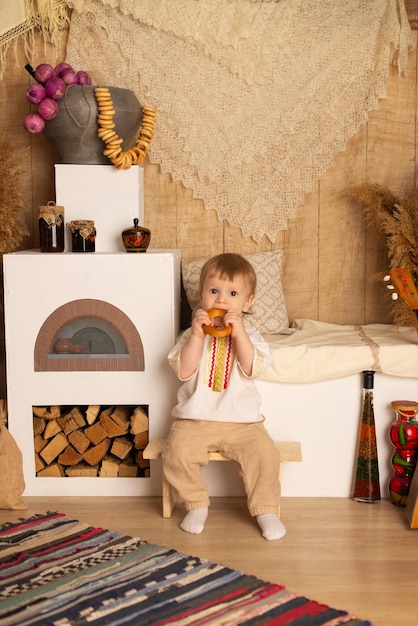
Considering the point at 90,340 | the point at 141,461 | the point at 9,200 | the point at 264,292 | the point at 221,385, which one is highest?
the point at 9,200

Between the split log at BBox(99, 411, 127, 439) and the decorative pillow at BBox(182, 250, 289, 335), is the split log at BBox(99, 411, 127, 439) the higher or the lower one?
the lower one

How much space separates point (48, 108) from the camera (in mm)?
2691

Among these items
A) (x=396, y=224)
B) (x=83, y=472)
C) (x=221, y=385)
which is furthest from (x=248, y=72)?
(x=83, y=472)

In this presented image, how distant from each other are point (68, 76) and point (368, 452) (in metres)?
1.63

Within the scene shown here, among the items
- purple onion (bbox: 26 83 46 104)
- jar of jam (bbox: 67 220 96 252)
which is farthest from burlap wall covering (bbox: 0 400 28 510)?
purple onion (bbox: 26 83 46 104)

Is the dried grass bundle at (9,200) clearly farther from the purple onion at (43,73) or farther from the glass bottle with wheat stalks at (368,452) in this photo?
the glass bottle with wheat stalks at (368,452)

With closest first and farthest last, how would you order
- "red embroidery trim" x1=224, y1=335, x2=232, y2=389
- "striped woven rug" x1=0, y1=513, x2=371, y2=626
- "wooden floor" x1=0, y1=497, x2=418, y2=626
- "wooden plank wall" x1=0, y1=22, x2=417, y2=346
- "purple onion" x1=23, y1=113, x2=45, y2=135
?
"striped woven rug" x1=0, y1=513, x2=371, y2=626 < "wooden floor" x1=0, y1=497, x2=418, y2=626 < "red embroidery trim" x1=224, y1=335, x2=232, y2=389 < "purple onion" x1=23, y1=113, x2=45, y2=135 < "wooden plank wall" x1=0, y1=22, x2=417, y2=346

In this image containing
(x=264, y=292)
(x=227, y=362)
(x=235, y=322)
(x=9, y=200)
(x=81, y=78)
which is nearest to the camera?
(x=235, y=322)

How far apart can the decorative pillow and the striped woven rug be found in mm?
1021

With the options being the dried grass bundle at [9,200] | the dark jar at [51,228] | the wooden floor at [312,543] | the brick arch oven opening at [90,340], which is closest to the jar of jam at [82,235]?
the dark jar at [51,228]

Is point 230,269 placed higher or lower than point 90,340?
higher

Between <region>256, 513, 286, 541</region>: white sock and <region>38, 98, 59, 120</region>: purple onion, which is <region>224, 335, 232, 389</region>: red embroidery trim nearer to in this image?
<region>256, 513, 286, 541</region>: white sock

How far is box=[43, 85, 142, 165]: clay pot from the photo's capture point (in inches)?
107

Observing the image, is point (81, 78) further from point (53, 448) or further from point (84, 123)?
point (53, 448)
